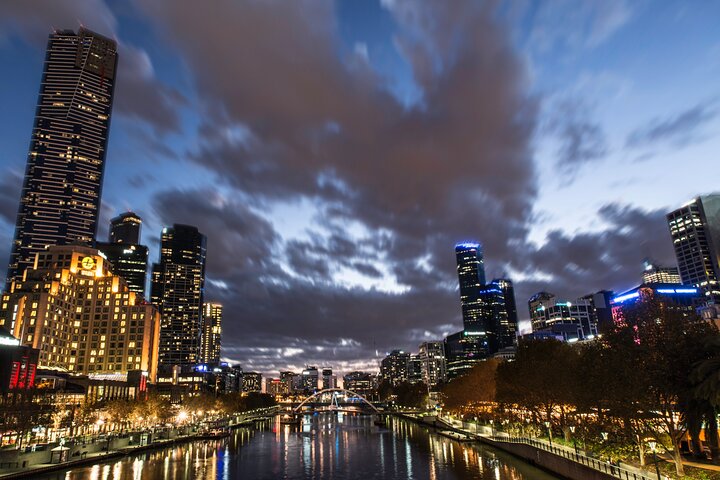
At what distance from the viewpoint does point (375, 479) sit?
6462cm

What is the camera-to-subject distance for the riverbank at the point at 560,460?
41.8m

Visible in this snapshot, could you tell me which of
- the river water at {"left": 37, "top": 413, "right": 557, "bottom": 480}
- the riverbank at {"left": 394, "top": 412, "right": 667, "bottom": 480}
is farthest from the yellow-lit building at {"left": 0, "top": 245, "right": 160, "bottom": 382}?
the riverbank at {"left": 394, "top": 412, "right": 667, "bottom": 480}

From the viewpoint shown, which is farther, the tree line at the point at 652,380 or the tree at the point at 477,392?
the tree at the point at 477,392

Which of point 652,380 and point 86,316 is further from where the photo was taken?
point 86,316

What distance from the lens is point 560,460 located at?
56.5 metres

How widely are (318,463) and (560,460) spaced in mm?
41759

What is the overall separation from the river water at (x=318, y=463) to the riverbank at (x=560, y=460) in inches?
61.3

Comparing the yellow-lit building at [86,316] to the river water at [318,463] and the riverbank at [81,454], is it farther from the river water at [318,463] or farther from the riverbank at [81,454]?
the river water at [318,463]

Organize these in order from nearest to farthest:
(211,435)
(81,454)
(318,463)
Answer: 1. (81,454)
2. (318,463)
3. (211,435)

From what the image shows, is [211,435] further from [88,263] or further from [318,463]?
[88,263]

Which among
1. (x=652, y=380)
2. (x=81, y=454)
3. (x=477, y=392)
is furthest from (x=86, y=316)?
(x=652, y=380)

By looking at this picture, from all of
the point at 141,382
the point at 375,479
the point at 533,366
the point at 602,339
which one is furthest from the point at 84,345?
the point at 602,339

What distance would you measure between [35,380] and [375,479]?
94.6 meters

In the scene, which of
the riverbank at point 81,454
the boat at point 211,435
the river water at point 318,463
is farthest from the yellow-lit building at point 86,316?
the river water at point 318,463
